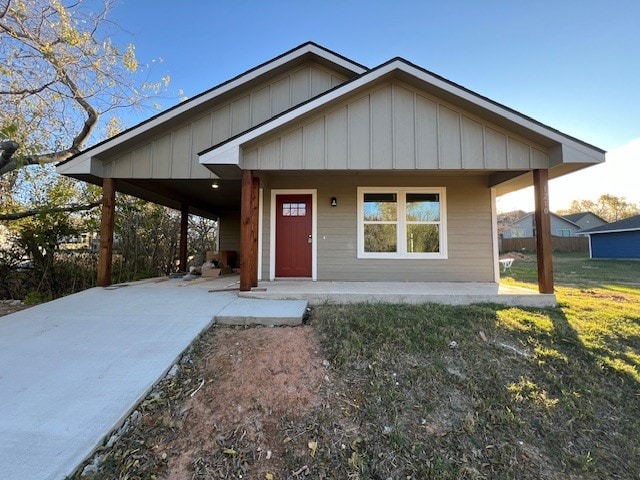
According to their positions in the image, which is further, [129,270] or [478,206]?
[129,270]

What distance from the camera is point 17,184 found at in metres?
8.34

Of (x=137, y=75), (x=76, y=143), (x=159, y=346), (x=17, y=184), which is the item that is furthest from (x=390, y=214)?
(x=17, y=184)

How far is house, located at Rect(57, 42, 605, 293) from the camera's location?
539cm

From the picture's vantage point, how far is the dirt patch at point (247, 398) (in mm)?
2266

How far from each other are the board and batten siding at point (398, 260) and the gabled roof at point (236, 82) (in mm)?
2236

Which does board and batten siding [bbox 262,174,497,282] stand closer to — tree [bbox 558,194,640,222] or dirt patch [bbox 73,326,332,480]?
dirt patch [bbox 73,326,332,480]

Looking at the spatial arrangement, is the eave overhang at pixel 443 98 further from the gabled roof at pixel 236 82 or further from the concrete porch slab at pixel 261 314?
the concrete porch slab at pixel 261 314

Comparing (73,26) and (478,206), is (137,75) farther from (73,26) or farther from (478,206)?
(478,206)

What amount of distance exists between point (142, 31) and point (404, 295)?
8.42 meters

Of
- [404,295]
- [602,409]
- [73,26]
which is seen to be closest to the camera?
[602,409]

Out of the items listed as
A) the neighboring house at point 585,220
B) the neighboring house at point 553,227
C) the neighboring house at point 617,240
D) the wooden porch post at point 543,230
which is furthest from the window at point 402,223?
the neighboring house at point 585,220

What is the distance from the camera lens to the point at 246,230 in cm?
545

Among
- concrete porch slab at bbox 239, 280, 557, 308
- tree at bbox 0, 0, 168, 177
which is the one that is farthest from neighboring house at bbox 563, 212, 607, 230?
tree at bbox 0, 0, 168, 177

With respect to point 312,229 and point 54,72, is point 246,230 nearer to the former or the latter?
point 312,229
